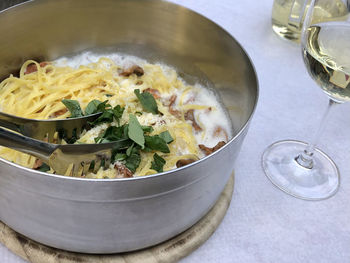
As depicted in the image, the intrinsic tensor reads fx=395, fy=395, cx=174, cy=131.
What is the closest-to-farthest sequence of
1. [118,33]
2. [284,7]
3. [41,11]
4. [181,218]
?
[181,218]
[41,11]
[118,33]
[284,7]

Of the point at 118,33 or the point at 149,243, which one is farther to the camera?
the point at 118,33

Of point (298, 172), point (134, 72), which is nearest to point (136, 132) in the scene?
point (134, 72)

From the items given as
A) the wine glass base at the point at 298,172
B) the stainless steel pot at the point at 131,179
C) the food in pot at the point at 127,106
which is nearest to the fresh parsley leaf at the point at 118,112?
the food in pot at the point at 127,106

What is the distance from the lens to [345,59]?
2.94 feet

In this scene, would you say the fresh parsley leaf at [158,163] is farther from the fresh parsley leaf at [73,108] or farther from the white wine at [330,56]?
the white wine at [330,56]

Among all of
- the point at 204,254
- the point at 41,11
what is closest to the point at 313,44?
the point at 204,254

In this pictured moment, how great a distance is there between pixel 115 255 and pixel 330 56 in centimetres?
65

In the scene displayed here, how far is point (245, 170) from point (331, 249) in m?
0.30

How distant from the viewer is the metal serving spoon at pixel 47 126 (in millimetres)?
898

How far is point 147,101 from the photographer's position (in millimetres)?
1116

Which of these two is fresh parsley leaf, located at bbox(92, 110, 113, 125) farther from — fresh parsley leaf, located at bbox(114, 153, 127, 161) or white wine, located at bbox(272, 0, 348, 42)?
white wine, located at bbox(272, 0, 348, 42)

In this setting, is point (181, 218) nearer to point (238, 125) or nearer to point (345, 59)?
point (238, 125)

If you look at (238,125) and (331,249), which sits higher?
(238,125)

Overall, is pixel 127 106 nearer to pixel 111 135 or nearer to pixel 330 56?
pixel 111 135
